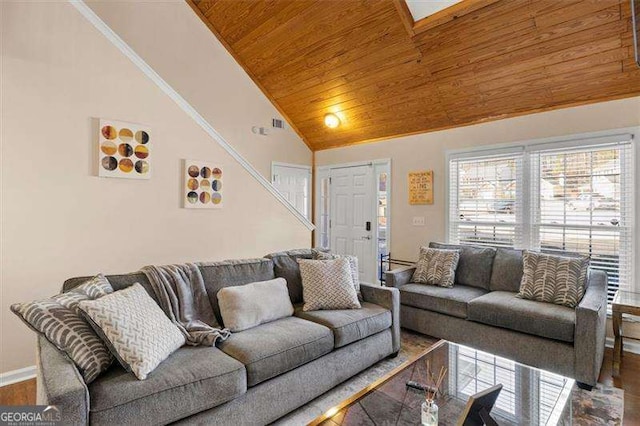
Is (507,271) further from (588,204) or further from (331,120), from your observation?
(331,120)

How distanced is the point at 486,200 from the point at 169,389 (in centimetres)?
372

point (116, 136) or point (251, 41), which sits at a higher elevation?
point (251, 41)

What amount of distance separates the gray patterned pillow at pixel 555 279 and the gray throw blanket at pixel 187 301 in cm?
256

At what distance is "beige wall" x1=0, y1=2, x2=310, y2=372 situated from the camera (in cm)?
243

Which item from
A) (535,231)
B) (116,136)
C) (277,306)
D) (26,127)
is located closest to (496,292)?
(535,231)

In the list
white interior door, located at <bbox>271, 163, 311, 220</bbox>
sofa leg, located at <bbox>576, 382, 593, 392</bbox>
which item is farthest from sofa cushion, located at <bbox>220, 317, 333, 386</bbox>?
white interior door, located at <bbox>271, 163, 311, 220</bbox>

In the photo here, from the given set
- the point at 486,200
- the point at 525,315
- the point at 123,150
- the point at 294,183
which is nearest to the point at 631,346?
the point at 525,315

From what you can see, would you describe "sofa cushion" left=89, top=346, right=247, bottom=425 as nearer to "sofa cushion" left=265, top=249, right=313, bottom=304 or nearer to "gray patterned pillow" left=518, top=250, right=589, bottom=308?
"sofa cushion" left=265, top=249, right=313, bottom=304

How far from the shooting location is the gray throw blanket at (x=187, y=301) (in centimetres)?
205

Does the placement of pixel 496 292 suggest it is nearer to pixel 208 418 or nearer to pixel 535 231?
pixel 535 231

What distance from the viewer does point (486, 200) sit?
4.00 meters

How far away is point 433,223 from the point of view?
440 cm

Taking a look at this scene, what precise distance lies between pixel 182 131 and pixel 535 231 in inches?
147

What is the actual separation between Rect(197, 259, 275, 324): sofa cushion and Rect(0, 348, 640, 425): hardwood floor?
1218 mm
